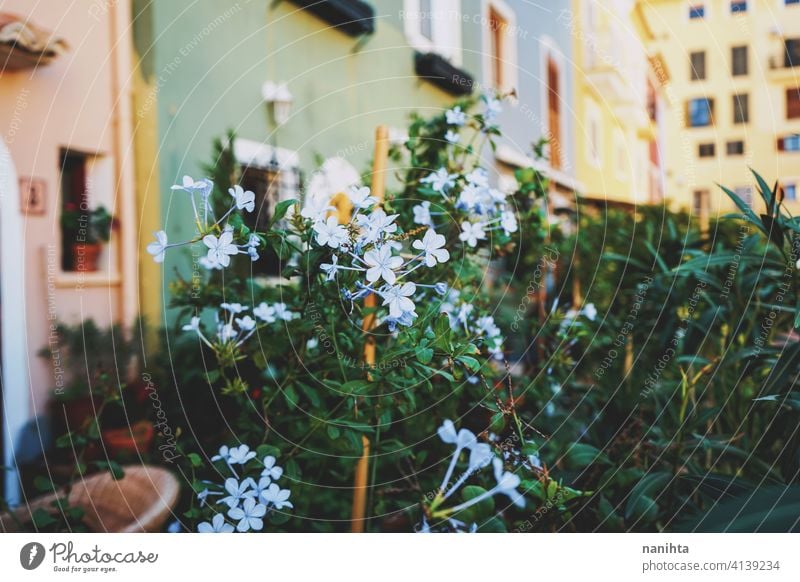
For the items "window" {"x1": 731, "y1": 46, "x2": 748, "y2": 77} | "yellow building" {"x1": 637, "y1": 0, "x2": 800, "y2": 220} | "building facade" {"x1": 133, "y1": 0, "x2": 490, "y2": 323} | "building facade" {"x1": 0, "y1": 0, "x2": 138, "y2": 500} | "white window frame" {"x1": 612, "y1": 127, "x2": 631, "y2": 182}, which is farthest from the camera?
"white window frame" {"x1": 612, "y1": 127, "x2": 631, "y2": 182}

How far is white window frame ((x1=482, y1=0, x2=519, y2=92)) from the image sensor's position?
4.34 m

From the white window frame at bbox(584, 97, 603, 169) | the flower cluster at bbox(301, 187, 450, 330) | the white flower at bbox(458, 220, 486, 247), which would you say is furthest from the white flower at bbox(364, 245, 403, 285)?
the white window frame at bbox(584, 97, 603, 169)

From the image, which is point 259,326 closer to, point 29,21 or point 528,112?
point 29,21

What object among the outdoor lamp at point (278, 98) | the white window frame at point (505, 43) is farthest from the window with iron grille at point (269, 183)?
the white window frame at point (505, 43)

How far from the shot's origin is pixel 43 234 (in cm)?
238

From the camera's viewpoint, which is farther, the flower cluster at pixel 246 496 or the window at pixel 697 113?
the window at pixel 697 113

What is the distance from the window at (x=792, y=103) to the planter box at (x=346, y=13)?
6.77 feet

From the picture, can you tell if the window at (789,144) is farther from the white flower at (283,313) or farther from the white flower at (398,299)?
the white flower at (398,299)

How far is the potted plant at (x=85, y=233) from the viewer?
249cm

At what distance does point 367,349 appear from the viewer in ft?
4.46

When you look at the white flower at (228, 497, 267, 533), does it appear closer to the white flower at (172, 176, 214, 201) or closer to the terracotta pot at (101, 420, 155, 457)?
the white flower at (172, 176, 214, 201)

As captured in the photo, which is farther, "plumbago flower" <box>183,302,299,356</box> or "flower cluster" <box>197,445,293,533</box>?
"plumbago flower" <box>183,302,299,356</box>

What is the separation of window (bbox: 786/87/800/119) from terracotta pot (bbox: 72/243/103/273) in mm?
3162

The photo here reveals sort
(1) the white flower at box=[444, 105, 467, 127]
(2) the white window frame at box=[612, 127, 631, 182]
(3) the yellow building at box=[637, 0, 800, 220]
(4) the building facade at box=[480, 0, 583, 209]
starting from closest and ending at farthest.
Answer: (1) the white flower at box=[444, 105, 467, 127]
(3) the yellow building at box=[637, 0, 800, 220]
(4) the building facade at box=[480, 0, 583, 209]
(2) the white window frame at box=[612, 127, 631, 182]
